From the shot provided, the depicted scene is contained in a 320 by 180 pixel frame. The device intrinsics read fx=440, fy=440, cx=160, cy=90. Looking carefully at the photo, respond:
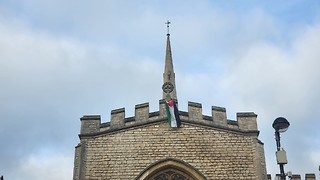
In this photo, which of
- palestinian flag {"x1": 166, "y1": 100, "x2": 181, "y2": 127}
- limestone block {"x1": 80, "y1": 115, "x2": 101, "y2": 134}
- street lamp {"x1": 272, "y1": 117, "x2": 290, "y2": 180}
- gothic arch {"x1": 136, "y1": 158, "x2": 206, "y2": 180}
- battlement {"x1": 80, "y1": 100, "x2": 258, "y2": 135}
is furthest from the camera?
limestone block {"x1": 80, "y1": 115, "x2": 101, "y2": 134}

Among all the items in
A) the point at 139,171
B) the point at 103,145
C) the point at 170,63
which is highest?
the point at 170,63

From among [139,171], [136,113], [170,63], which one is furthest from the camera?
[170,63]

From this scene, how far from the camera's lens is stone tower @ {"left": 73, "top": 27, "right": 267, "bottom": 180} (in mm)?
15453

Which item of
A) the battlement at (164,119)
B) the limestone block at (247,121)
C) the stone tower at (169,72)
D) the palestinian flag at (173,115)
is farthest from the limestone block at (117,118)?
the stone tower at (169,72)

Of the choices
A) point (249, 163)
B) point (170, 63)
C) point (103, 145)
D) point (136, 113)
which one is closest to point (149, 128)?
point (136, 113)

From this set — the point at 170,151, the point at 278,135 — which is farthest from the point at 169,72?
the point at 278,135

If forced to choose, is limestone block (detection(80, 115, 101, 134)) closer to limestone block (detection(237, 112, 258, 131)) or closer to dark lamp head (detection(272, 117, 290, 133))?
limestone block (detection(237, 112, 258, 131))

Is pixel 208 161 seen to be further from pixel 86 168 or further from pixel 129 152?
pixel 86 168

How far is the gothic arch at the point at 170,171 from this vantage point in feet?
50.3

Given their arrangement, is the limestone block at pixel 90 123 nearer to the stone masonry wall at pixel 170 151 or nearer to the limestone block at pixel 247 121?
the stone masonry wall at pixel 170 151

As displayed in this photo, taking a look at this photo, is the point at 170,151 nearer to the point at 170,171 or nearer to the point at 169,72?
the point at 170,171

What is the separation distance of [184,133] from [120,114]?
8.25 ft

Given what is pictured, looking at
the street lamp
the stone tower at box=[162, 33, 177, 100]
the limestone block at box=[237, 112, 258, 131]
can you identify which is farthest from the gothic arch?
the stone tower at box=[162, 33, 177, 100]

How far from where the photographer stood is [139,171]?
15422 mm
